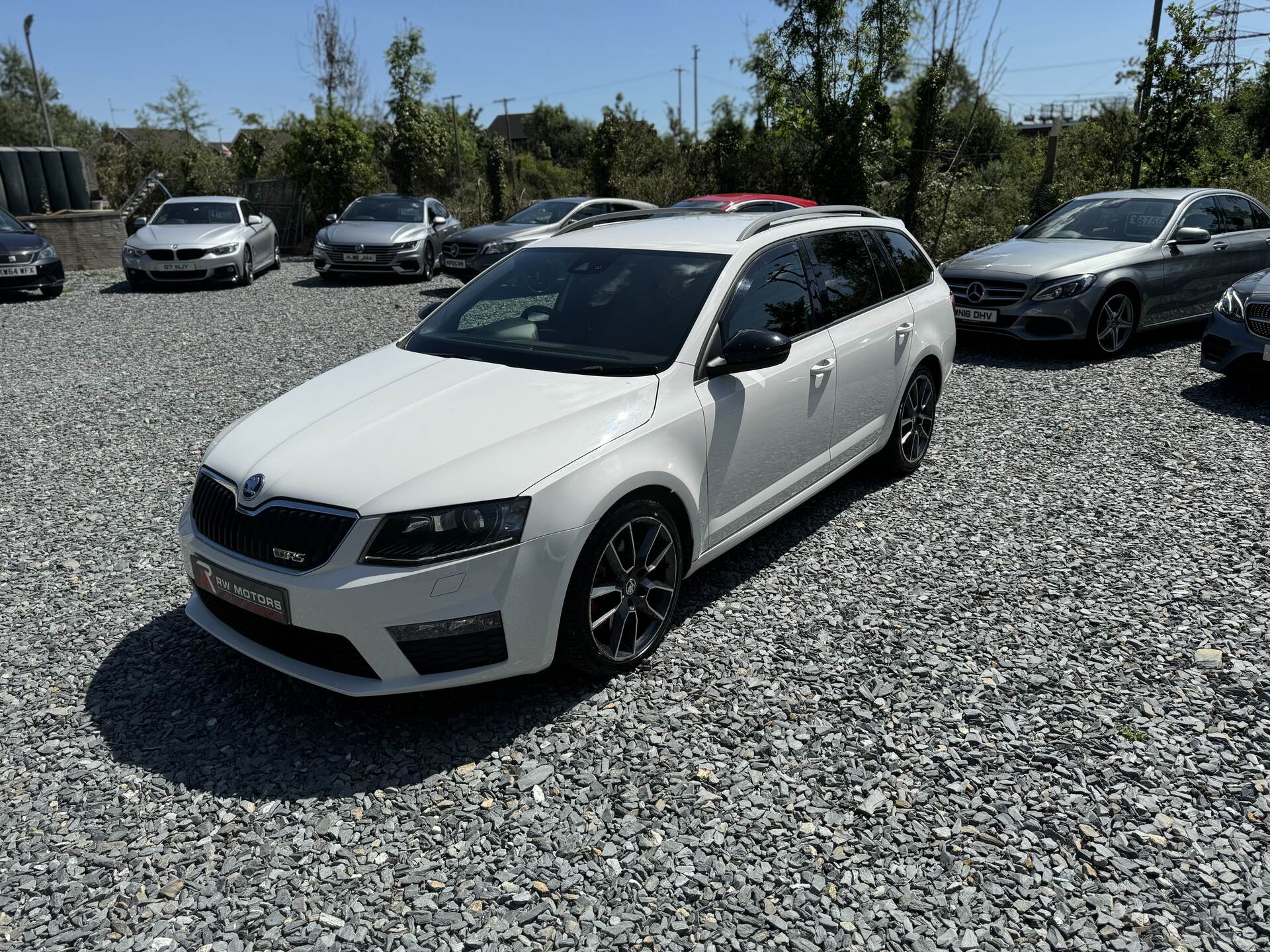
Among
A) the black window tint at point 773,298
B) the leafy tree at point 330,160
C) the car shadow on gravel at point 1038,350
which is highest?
the leafy tree at point 330,160

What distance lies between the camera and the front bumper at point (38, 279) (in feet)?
46.5

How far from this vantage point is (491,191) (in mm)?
23297

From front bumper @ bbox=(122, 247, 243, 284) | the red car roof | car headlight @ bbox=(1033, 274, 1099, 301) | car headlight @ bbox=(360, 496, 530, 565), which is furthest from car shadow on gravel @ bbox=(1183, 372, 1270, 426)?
front bumper @ bbox=(122, 247, 243, 284)

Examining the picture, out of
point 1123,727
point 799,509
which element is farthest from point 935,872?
point 799,509

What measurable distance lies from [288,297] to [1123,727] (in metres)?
14.4

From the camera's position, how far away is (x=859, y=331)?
5.16 metres

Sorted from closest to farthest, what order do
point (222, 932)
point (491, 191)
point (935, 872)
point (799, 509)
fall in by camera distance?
point (222, 932)
point (935, 872)
point (799, 509)
point (491, 191)

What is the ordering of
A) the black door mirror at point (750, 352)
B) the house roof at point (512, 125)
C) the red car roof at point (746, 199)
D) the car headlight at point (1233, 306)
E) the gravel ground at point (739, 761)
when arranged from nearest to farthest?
the gravel ground at point (739, 761), the black door mirror at point (750, 352), the car headlight at point (1233, 306), the red car roof at point (746, 199), the house roof at point (512, 125)

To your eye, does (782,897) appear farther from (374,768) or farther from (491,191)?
(491,191)

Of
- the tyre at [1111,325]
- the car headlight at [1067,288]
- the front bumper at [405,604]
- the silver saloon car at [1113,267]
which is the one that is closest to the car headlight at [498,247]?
the silver saloon car at [1113,267]

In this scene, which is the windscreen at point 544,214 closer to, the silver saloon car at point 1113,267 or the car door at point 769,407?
the silver saloon car at point 1113,267

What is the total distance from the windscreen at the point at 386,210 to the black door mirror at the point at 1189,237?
1260cm

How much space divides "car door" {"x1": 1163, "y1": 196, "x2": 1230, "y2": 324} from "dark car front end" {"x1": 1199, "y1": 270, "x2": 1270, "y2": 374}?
1482 millimetres

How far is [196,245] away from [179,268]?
0.49 m
